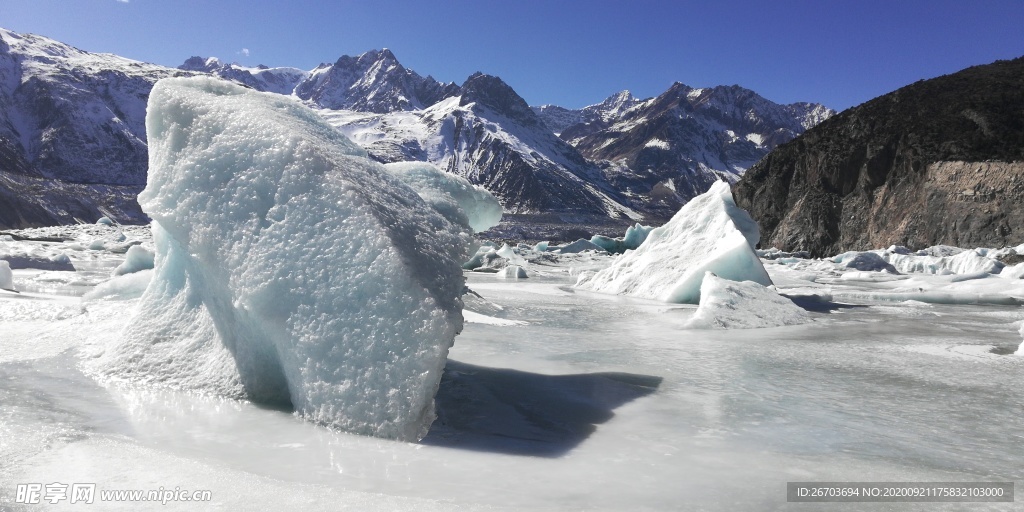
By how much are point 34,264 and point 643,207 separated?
18342cm

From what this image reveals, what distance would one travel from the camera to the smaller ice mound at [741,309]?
6.61 meters

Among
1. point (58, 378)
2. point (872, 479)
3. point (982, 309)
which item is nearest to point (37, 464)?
point (58, 378)

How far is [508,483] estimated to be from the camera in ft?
6.85

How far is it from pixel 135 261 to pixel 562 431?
11557mm

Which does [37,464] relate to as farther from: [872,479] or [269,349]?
[872,479]

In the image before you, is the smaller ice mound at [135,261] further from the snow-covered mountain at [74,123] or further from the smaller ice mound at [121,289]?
the snow-covered mountain at [74,123]

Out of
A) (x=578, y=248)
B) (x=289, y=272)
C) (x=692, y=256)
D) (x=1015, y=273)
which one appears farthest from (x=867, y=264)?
(x=289, y=272)

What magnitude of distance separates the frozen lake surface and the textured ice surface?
0.20 meters

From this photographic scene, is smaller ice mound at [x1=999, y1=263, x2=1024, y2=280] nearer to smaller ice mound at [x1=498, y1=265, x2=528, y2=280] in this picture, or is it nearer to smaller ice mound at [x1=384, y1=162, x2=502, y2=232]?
smaller ice mound at [x1=498, y1=265, x2=528, y2=280]

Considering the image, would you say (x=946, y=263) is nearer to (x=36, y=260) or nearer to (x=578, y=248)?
(x=578, y=248)

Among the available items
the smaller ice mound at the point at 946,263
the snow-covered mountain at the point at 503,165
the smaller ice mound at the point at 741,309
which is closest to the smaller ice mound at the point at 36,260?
the smaller ice mound at the point at 741,309

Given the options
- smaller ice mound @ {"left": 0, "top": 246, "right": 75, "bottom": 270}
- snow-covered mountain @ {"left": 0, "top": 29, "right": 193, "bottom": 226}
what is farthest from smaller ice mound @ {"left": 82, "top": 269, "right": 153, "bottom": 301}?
snow-covered mountain @ {"left": 0, "top": 29, "right": 193, "bottom": 226}

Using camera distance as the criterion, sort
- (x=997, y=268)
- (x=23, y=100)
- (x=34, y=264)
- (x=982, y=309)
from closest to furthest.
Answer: (x=982, y=309), (x=34, y=264), (x=997, y=268), (x=23, y=100)

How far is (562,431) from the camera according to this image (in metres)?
2.78
